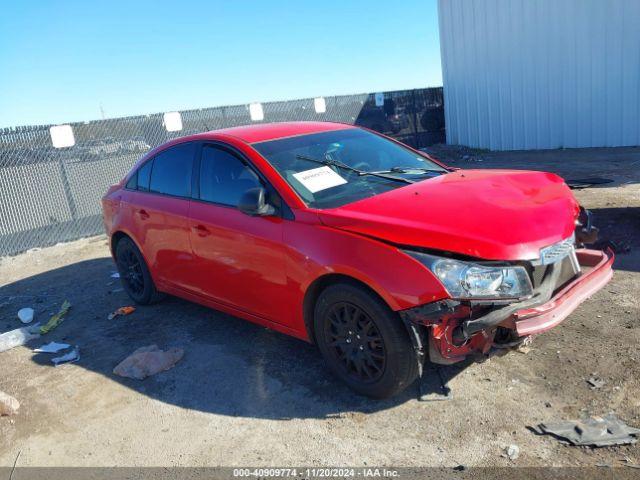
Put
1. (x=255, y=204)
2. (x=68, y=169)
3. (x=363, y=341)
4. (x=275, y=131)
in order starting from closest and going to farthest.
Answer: (x=363, y=341), (x=255, y=204), (x=275, y=131), (x=68, y=169)

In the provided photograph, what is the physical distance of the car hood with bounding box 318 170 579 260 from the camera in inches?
120

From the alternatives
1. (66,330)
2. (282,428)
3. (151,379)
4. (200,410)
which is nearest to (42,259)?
(66,330)

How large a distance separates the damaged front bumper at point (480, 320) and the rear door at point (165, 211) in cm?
242

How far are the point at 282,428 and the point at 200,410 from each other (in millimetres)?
672

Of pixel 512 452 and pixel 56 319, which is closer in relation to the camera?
pixel 512 452

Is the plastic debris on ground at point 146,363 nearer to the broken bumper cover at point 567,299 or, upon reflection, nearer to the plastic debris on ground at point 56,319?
the plastic debris on ground at point 56,319

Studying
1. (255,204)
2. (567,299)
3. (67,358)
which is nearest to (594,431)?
(567,299)

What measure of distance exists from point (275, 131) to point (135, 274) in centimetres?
235

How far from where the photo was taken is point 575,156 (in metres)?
12.5

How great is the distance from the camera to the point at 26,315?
6.02 meters

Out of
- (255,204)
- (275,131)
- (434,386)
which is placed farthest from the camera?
(275,131)

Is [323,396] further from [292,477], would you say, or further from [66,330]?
[66,330]

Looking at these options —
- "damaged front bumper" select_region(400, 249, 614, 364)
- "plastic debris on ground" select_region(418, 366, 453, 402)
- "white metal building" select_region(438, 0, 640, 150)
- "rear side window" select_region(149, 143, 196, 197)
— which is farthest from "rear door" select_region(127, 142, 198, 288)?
"white metal building" select_region(438, 0, 640, 150)

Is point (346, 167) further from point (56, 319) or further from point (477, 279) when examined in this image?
point (56, 319)
